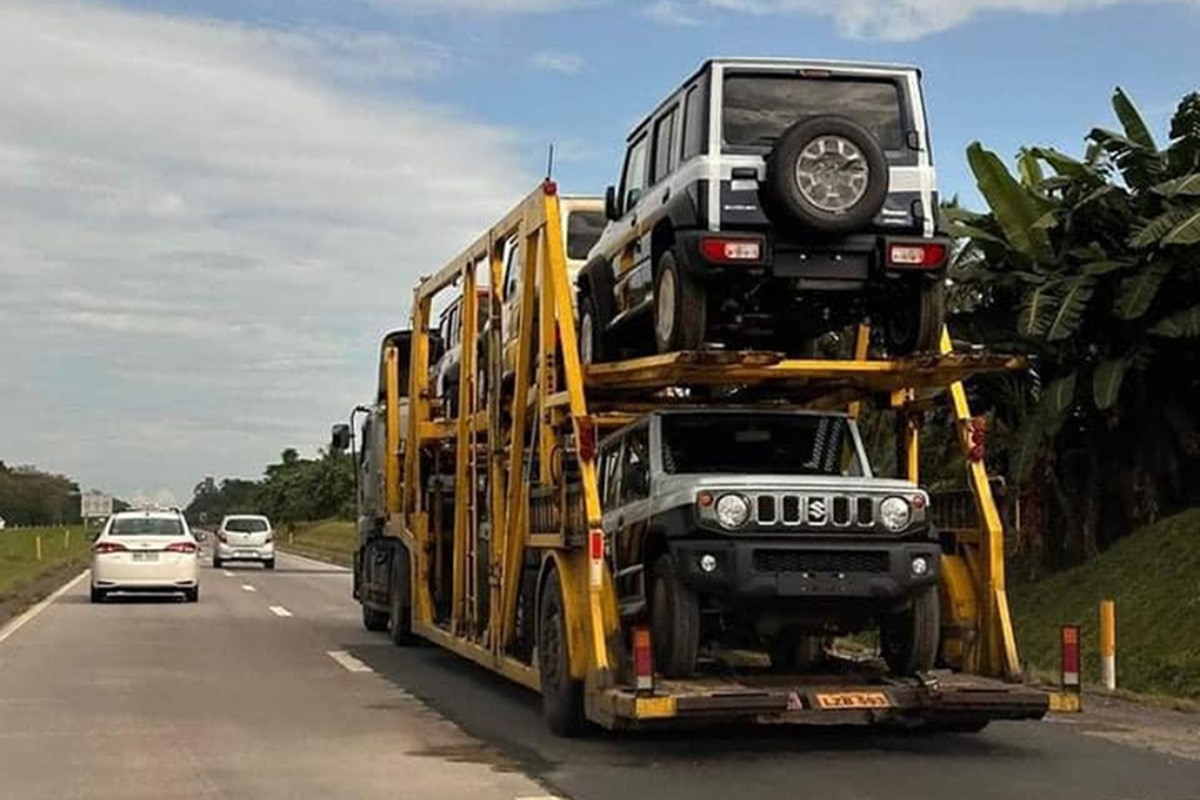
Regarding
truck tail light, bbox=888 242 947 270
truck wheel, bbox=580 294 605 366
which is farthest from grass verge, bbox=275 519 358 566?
truck tail light, bbox=888 242 947 270

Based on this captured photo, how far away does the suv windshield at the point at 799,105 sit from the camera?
11.5 metres

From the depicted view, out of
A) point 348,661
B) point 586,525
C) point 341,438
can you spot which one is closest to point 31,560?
point 341,438

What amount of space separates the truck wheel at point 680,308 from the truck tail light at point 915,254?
4.10ft

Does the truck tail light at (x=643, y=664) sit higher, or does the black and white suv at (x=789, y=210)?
the black and white suv at (x=789, y=210)

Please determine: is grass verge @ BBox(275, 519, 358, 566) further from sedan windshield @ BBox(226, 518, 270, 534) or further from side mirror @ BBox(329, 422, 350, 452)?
side mirror @ BBox(329, 422, 350, 452)

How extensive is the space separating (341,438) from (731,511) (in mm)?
13447

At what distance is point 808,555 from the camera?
10766mm

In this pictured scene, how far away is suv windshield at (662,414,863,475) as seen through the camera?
39.7 ft

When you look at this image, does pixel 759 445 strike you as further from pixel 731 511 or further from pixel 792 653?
pixel 731 511

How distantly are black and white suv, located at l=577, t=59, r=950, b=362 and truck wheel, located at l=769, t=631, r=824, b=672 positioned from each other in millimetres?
2080

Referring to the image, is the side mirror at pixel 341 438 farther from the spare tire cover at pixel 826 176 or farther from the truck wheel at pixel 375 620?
the spare tire cover at pixel 826 176

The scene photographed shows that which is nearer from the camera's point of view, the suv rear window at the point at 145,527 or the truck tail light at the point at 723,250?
the truck tail light at the point at 723,250

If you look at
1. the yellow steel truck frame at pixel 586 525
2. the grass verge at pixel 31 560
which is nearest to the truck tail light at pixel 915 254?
the yellow steel truck frame at pixel 586 525

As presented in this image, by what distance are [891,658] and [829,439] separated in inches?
66.8
